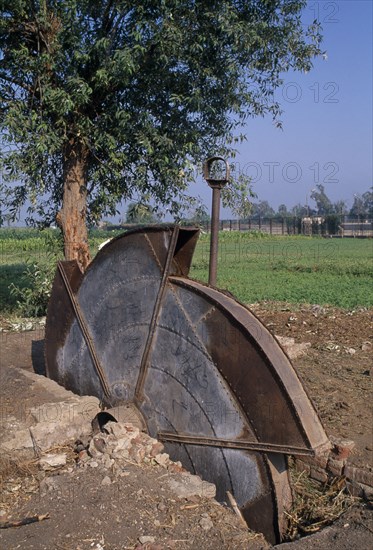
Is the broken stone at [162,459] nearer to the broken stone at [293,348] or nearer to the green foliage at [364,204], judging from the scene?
the broken stone at [293,348]

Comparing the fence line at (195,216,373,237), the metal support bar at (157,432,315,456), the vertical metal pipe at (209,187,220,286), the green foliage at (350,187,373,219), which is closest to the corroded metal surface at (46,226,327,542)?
the metal support bar at (157,432,315,456)

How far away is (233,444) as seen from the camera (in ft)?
13.8

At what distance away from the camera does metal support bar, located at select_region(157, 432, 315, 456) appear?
3876 mm

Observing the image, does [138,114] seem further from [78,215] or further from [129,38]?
[78,215]

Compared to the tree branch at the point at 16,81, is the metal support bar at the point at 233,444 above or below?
below

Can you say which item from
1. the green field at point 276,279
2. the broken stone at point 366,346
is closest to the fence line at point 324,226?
the green field at point 276,279

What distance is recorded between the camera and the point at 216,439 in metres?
4.30

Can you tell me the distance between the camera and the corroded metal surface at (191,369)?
13.2ft

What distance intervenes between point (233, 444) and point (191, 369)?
22.8 inches

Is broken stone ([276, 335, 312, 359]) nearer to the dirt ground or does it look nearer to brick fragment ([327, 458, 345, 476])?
the dirt ground

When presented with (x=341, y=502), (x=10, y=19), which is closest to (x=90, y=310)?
(x=341, y=502)

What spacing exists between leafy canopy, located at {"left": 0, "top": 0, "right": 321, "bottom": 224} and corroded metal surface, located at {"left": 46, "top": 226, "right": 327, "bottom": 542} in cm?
438

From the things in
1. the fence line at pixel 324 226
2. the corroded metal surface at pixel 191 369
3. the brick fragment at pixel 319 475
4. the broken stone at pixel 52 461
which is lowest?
the brick fragment at pixel 319 475

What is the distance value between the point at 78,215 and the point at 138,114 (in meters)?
1.86
